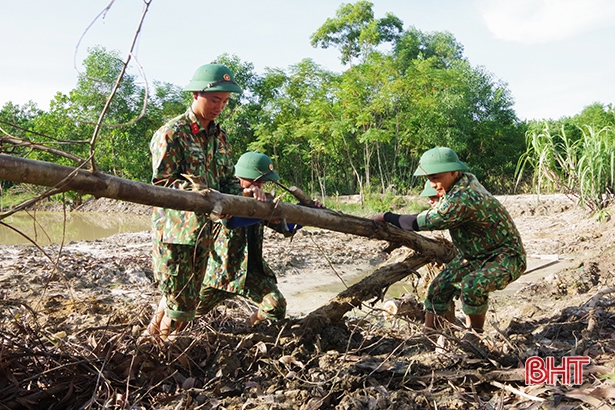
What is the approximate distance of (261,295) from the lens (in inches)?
123

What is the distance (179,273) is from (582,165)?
288 inches

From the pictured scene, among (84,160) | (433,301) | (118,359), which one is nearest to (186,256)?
(118,359)

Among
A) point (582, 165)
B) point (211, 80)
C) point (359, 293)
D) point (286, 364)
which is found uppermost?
point (211, 80)

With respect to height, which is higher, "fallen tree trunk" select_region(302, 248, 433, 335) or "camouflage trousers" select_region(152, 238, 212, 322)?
"camouflage trousers" select_region(152, 238, 212, 322)

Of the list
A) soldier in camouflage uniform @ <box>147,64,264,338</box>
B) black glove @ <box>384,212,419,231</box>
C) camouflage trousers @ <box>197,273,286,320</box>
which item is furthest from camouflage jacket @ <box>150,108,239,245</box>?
black glove @ <box>384,212,419,231</box>

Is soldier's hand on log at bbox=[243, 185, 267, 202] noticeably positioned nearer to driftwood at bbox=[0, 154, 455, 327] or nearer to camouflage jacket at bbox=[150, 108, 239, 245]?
driftwood at bbox=[0, 154, 455, 327]

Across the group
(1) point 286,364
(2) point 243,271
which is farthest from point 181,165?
(1) point 286,364

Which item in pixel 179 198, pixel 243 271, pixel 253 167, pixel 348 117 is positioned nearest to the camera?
pixel 179 198

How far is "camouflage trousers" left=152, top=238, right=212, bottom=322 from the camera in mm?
2775

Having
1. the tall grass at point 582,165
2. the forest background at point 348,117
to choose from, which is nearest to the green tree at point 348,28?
the forest background at point 348,117

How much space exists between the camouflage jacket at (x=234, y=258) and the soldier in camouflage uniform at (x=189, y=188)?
0.55 feet

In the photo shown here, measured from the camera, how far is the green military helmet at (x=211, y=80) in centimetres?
281

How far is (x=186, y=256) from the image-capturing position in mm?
2811

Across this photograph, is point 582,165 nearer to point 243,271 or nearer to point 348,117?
point 243,271
